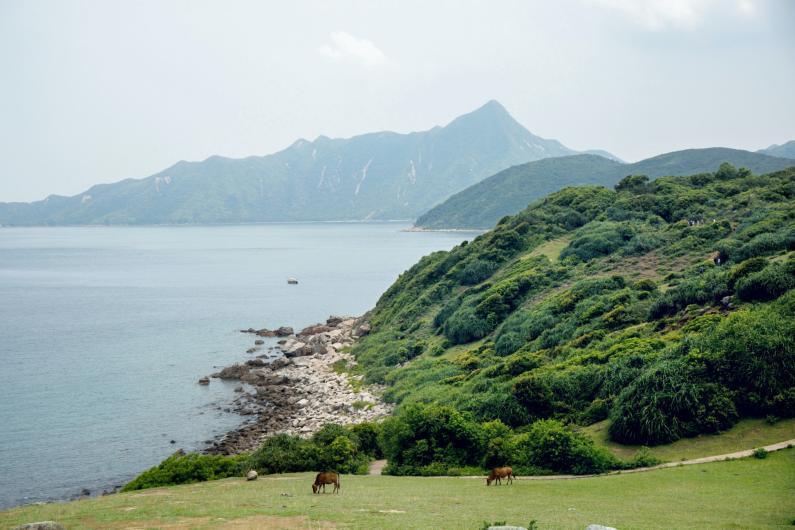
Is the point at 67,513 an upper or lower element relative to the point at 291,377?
upper

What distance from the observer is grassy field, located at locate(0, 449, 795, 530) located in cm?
1656

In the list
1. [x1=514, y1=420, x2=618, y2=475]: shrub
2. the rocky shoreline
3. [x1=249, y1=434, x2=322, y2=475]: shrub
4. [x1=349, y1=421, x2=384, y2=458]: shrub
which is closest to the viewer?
[x1=514, y1=420, x2=618, y2=475]: shrub

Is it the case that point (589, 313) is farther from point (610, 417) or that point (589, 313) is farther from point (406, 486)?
Result: point (406, 486)

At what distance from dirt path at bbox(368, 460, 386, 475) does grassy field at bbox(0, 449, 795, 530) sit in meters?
5.40

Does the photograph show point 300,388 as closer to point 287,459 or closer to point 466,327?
point 466,327

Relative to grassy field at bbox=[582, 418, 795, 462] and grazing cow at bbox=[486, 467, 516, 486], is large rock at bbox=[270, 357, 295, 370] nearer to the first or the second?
grazing cow at bbox=[486, 467, 516, 486]

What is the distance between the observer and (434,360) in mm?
53750

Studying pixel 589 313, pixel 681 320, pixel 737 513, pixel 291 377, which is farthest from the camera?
pixel 291 377

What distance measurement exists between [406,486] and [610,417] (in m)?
11.2

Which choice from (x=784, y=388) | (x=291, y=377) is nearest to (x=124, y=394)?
(x=291, y=377)

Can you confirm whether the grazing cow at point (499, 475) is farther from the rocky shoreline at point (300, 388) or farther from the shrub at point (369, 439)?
the rocky shoreline at point (300, 388)

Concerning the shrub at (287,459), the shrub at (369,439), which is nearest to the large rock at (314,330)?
the shrub at (369,439)

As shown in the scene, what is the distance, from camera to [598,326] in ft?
142

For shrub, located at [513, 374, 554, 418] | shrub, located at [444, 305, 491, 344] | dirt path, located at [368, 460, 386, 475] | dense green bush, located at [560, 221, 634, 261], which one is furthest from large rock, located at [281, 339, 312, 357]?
shrub, located at [513, 374, 554, 418]
